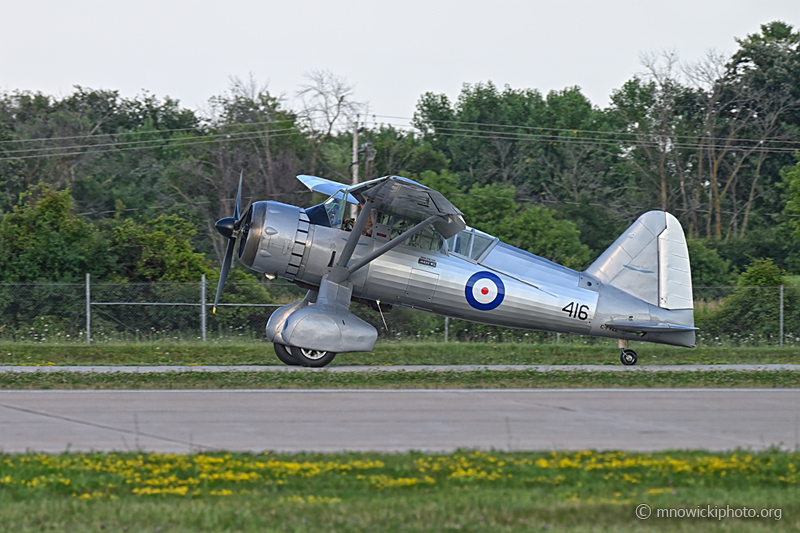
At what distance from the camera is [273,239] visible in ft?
58.3

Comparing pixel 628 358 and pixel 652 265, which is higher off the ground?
pixel 652 265

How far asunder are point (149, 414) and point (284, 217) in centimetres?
700

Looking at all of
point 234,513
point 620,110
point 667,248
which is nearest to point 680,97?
point 620,110

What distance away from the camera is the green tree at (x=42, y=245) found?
26578 millimetres

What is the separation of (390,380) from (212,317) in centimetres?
1184

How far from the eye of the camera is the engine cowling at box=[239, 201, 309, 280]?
58.3 feet

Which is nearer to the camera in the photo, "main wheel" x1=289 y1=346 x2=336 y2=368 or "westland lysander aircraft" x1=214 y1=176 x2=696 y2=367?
"westland lysander aircraft" x1=214 y1=176 x2=696 y2=367

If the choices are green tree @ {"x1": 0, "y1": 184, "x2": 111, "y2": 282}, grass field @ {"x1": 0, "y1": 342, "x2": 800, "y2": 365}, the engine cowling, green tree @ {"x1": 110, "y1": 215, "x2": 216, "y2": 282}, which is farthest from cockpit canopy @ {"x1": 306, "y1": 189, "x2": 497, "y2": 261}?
green tree @ {"x1": 0, "y1": 184, "x2": 111, "y2": 282}

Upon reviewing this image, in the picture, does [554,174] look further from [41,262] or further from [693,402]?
[693,402]

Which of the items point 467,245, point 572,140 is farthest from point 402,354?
point 572,140

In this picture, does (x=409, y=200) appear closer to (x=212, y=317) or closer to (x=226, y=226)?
(x=226, y=226)

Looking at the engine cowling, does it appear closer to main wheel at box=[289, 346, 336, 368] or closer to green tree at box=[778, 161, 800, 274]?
main wheel at box=[289, 346, 336, 368]

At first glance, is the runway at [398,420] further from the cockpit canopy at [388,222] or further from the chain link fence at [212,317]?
the chain link fence at [212,317]

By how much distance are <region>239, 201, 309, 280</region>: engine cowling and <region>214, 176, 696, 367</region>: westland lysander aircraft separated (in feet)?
0.07
